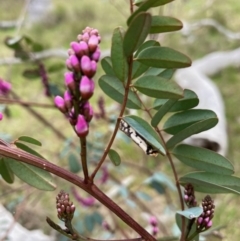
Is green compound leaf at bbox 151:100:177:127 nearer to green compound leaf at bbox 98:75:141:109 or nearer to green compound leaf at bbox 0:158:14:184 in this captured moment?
green compound leaf at bbox 98:75:141:109

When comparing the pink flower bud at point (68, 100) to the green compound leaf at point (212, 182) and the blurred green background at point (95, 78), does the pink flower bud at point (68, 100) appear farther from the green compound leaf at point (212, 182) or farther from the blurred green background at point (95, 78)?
the blurred green background at point (95, 78)

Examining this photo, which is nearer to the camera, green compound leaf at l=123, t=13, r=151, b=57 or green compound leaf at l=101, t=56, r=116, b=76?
green compound leaf at l=123, t=13, r=151, b=57

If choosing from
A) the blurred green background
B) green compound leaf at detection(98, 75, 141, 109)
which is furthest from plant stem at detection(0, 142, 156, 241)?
A: the blurred green background

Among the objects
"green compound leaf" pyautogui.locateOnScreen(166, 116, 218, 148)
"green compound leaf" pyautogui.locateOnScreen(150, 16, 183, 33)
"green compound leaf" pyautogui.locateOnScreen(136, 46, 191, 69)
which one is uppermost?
"green compound leaf" pyautogui.locateOnScreen(150, 16, 183, 33)

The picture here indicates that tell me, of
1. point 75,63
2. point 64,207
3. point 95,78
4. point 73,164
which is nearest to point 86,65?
point 75,63

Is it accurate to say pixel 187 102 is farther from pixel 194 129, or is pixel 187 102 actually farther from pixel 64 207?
pixel 64 207

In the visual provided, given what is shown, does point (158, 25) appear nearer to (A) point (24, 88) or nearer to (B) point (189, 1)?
(A) point (24, 88)

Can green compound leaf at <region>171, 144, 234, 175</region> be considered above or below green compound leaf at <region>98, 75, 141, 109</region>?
below
